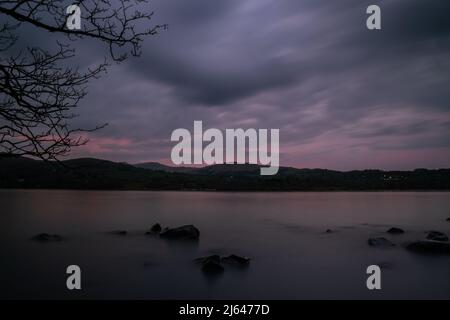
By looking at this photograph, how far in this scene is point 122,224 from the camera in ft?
139

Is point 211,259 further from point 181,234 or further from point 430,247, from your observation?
point 430,247

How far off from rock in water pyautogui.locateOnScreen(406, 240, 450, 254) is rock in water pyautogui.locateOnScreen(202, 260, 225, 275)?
12857 millimetres

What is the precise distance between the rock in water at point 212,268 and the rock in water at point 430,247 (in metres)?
12.9

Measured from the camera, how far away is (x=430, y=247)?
71.1 ft

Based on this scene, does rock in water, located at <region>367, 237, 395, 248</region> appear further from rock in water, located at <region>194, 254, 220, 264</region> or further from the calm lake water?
rock in water, located at <region>194, 254, 220, 264</region>

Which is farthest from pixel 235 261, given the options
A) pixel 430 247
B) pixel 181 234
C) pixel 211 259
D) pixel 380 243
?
pixel 380 243

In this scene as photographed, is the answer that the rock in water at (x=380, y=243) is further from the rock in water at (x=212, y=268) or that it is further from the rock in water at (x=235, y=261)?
the rock in water at (x=212, y=268)

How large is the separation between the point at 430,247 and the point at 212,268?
14087 millimetres

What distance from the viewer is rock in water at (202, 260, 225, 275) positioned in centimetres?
1649

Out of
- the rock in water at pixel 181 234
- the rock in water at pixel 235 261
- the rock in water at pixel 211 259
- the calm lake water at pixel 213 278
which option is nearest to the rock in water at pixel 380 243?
the calm lake water at pixel 213 278

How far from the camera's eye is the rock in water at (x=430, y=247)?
20859 mm
